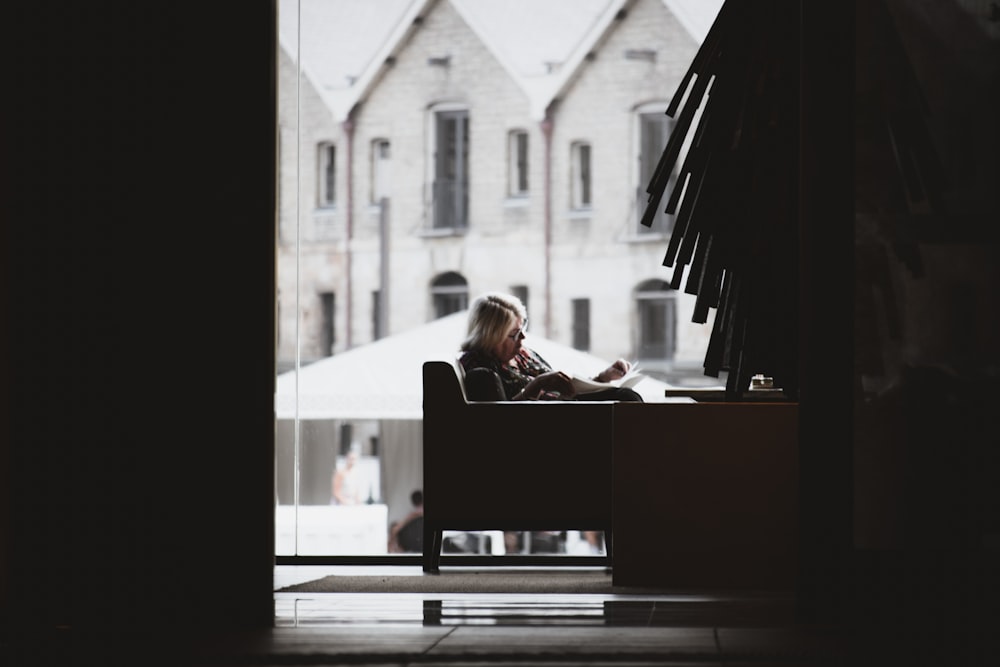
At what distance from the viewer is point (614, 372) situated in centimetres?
468

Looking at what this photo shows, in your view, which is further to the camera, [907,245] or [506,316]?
[506,316]

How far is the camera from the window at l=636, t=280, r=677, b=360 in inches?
525

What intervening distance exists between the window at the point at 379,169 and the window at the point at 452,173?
0.53 metres

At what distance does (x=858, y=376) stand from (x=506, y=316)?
1906 millimetres

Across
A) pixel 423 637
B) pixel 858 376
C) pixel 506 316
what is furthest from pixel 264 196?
pixel 506 316

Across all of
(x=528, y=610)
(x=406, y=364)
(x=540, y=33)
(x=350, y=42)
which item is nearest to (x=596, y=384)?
(x=528, y=610)

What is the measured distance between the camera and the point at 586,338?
1419cm

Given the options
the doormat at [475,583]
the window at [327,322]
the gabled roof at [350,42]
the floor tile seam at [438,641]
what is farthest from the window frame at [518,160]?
the floor tile seam at [438,641]

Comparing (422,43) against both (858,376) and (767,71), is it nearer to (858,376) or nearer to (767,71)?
(767,71)

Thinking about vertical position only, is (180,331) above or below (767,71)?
below

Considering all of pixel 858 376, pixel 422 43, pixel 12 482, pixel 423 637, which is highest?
pixel 422 43

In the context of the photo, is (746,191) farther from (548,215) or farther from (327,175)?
(327,175)

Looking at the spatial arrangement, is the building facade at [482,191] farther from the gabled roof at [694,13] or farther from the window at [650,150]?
the gabled roof at [694,13]

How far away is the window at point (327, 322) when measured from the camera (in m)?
14.2
